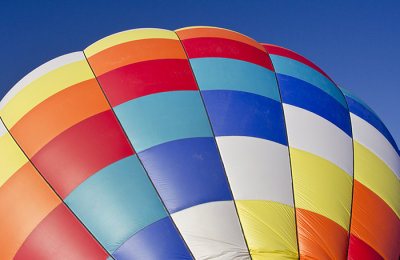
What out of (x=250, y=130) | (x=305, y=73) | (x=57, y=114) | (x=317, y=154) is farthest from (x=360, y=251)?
(x=57, y=114)

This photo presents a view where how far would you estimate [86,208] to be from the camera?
2.93 meters

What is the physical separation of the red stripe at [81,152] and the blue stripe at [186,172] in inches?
11.9

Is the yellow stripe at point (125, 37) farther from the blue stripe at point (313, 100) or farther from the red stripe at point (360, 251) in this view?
the red stripe at point (360, 251)

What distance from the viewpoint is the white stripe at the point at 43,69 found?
13.9 ft

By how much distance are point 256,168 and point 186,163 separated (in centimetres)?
63

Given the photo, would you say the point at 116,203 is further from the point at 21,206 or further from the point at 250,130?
the point at 250,130

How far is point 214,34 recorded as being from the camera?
4.75m

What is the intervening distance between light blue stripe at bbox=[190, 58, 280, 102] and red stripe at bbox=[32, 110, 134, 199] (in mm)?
1139

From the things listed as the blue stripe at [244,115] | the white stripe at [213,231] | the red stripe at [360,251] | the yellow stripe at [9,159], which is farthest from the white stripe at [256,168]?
the yellow stripe at [9,159]

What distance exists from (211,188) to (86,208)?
1076 millimetres

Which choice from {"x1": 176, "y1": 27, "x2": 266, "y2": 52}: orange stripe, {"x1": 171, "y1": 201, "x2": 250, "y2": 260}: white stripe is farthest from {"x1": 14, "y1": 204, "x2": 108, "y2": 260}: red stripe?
{"x1": 176, "y1": 27, "x2": 266, "y2": 52}: orange stripe

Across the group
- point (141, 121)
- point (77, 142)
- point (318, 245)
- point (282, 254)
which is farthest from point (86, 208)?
point (318, 245)

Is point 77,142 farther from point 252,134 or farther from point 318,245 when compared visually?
point 318,245

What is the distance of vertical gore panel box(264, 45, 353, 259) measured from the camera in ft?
9.33
